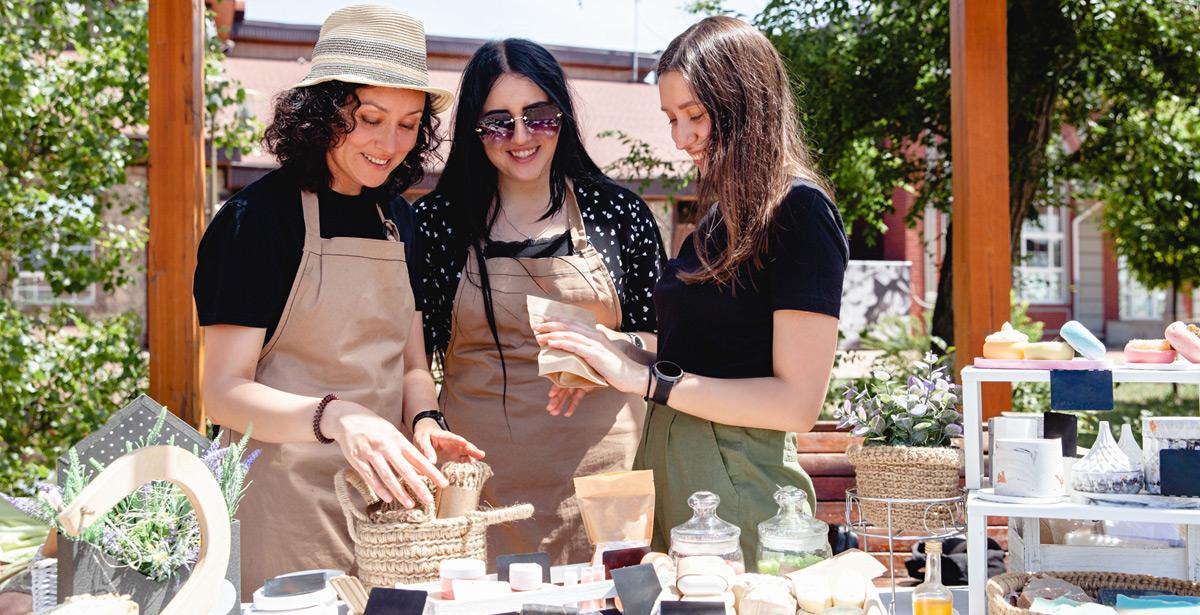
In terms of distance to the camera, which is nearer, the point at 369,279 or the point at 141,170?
the point at 369,279

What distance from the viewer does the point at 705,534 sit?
61.4 inches

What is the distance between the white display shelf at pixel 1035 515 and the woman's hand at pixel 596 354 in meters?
0.54

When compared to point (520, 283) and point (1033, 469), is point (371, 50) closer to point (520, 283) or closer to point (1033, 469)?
point (520, 283)

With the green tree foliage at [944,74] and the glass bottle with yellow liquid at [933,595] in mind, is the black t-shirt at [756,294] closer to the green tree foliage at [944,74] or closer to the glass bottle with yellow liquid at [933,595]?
the glass bottle with yellow liquid at [933,595]

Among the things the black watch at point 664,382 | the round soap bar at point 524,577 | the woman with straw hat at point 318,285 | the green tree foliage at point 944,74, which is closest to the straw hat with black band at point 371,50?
the woman with straw hat at point 318,285

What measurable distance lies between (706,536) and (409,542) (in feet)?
1.47

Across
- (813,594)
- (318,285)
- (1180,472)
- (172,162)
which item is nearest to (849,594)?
(813,594)

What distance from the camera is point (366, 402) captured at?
1.99 m

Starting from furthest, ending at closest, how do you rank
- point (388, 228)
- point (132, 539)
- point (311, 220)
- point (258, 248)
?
point (388, 228) → point (311, 220) → point (258, 248) → point (132, 539)

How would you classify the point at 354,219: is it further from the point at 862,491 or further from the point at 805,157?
the point at 862,491

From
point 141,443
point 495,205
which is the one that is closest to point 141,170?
point 495,205

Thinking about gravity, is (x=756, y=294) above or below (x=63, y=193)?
below

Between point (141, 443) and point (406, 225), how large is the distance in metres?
0.89

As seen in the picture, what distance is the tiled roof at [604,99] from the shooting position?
36.1ft
